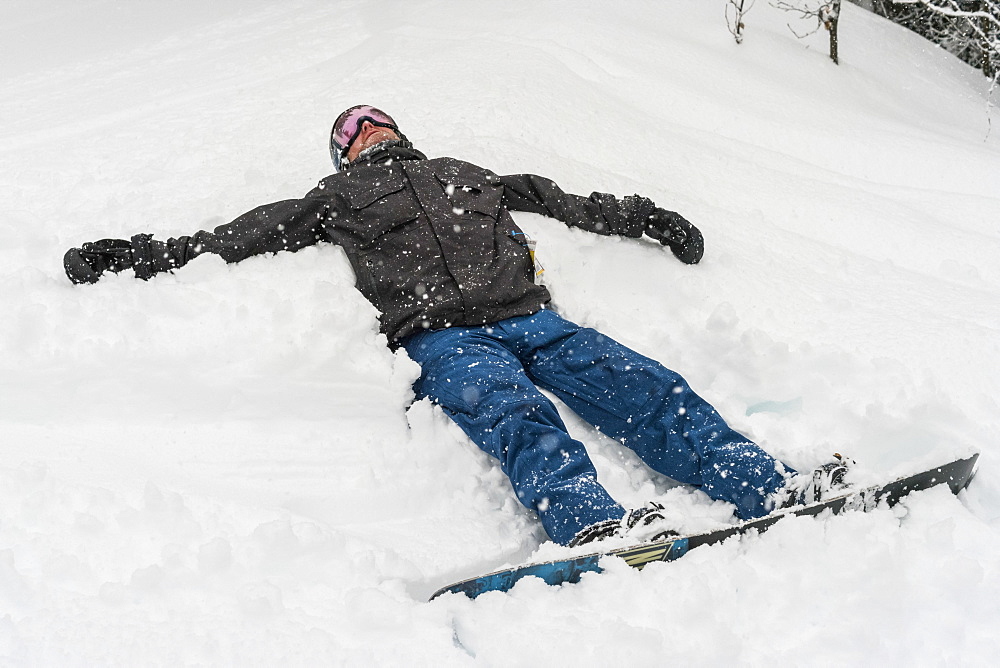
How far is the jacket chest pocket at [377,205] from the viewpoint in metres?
2.58

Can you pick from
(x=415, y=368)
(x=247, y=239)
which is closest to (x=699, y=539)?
(x=415, y=368)

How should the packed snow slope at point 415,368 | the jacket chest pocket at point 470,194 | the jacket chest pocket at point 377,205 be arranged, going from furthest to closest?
the jacket chest pocket at point 470,194 < the jacket chest pocket at point 377,205 < the packed snow slope at point 415,368

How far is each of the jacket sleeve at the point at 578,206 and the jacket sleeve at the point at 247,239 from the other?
747 millimetres

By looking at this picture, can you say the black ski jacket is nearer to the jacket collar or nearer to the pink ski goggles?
the jacket collar

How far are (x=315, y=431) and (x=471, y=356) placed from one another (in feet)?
1.69

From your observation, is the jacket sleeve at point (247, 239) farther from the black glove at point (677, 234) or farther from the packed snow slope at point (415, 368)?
the black glove at point (677, 234)

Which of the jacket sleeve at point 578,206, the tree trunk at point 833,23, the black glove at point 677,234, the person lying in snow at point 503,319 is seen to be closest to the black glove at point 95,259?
the person lying in snow at point 503,319

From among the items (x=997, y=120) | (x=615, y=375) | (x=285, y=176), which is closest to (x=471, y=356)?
(x=615, y=375)

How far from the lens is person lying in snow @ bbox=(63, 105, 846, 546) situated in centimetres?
192

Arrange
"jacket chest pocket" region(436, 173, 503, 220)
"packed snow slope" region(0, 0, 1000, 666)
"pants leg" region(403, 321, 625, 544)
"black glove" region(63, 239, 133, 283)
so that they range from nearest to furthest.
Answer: "packed snow slope" region(0, 0, 1000, 666) < "pants leg" region(403, 321, 625, 544) < "black glove" region(63, 239, 133, 283) < "jacket chest pocket" region(436, 173, 503, 220)

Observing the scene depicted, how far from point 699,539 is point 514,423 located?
55cm

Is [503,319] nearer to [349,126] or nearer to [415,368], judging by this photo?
[415,368]

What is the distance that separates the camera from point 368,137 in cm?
291

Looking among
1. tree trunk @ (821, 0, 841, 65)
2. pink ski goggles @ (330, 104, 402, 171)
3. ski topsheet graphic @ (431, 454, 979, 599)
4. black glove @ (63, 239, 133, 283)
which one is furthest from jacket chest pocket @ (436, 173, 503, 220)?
tree trunk @ (821, 0, 841, 65)
